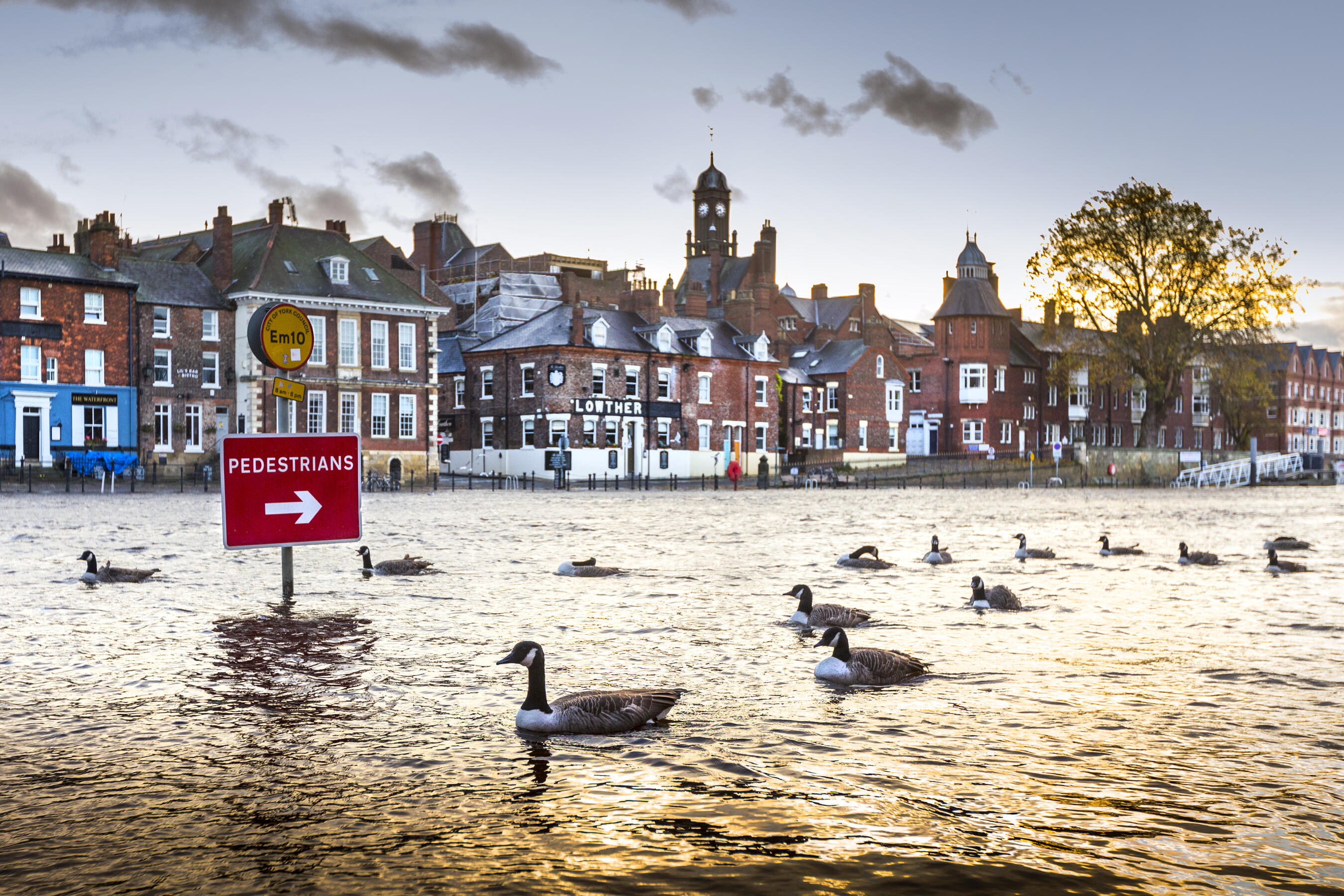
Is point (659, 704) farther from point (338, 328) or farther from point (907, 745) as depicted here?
A: point (338, 328)

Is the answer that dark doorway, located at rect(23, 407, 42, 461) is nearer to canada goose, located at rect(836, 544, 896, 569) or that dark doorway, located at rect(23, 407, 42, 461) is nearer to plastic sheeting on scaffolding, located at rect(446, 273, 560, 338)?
plastic sheeting on scaffolding, located at rect(446, 273, 560, 338)

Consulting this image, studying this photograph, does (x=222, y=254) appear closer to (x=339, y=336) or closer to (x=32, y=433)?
(x=339, y=336)

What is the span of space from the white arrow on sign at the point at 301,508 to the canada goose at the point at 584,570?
6016mm

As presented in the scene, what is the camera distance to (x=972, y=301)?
95.5 metres

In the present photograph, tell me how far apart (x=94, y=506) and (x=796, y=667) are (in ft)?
110

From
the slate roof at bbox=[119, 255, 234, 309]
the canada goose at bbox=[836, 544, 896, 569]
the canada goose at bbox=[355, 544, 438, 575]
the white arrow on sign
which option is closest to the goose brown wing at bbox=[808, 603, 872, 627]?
the white arrow on sign

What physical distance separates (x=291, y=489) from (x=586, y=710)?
6950mm

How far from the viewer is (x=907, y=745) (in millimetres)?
8828

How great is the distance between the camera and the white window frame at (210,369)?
203 feet

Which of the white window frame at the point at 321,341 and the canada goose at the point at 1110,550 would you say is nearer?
the canada goose at the point at 1110,550

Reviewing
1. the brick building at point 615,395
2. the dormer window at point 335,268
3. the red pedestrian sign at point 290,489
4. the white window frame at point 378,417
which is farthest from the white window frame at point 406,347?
the red pedestrian sign at point 290,489

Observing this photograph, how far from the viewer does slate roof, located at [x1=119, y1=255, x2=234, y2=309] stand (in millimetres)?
60750

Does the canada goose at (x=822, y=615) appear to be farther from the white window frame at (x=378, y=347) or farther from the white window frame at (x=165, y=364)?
the white window frame at (x=378, y=347)

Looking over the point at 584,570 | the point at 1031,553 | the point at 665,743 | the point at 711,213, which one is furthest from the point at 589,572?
the point at 711,213
